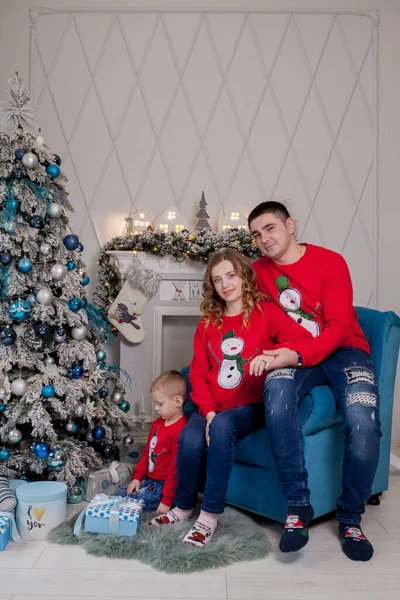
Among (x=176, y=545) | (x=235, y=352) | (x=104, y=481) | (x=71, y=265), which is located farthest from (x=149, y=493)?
(x=71, y=265)

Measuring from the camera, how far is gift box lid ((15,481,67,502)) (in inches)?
82.2

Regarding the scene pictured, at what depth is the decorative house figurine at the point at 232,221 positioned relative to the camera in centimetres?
348

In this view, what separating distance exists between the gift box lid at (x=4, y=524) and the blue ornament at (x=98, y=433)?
646mm

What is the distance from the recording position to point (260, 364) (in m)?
2.07

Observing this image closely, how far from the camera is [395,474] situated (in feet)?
9.59

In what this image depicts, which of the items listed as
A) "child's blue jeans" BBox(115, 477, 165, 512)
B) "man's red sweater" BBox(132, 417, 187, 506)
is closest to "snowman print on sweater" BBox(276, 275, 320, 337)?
"man's red sweater" BBox(132, 417, 187, 506)

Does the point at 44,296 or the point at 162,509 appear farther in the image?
the point at 44,296

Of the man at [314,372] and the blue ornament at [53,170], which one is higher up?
the blue ornament at [53,170]

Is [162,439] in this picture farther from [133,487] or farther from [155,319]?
[155,319]

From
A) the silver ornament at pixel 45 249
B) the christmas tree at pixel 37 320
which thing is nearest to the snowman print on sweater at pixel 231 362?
the christmas tree at pixel 37 320

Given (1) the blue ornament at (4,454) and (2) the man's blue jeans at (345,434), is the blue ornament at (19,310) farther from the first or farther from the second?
(2) the man's blue jeans at (345,434)

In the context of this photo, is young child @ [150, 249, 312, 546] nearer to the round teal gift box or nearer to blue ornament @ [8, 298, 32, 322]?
the round teal gift box

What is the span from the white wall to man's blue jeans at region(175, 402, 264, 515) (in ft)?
5.57

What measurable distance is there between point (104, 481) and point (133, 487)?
148 millimetres
